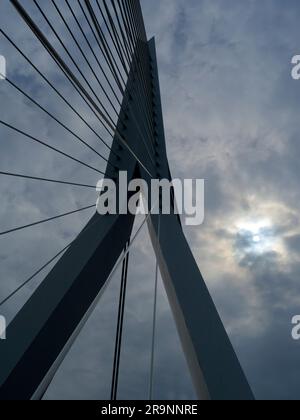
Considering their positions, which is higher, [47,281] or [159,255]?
[159,255]

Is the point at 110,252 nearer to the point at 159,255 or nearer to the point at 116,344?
the point at 159,255

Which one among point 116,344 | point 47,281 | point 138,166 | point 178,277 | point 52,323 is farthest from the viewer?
point 116,344

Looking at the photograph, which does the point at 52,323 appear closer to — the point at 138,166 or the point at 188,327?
the point at 188,327

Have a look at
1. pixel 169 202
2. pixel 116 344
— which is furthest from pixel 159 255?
pixel 116 344

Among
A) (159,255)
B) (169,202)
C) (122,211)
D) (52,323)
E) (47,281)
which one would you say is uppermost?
(169,202)
